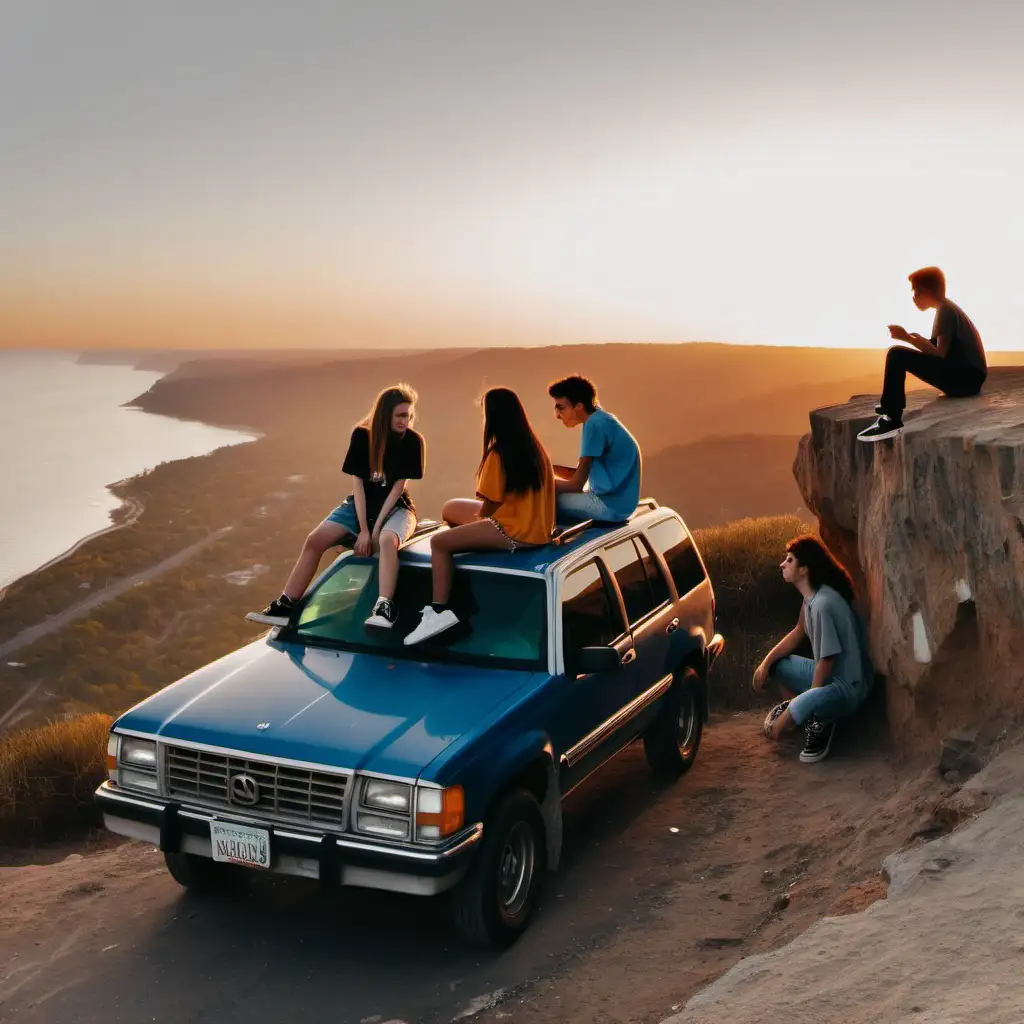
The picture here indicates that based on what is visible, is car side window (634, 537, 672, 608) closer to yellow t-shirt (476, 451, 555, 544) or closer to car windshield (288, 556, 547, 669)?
yellow t-shirt (476, 451, 555, 544)

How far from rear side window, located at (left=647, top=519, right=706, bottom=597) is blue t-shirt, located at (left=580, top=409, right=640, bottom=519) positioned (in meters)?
0.36

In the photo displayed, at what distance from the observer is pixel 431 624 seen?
5.93 m

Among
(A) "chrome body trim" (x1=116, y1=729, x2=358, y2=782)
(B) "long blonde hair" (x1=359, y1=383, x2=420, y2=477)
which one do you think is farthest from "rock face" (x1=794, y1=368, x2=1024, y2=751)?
(A) "chrome body trim" (x1=116, y1=729, x2=358, y2=782)

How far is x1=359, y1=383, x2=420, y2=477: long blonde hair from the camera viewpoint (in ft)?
23.0

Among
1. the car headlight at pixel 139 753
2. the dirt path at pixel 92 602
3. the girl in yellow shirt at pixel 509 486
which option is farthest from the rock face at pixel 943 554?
the dirt path at pixel 92 602

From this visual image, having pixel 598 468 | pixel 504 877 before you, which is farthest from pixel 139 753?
pixel 598 468

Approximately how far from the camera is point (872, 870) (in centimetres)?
539

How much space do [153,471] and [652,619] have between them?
478 ft

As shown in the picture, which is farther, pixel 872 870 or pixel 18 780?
pixel 18 780

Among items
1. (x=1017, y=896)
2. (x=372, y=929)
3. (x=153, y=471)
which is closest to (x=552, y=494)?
(x=372, y=929)

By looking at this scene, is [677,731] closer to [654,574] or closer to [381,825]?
[654,574]

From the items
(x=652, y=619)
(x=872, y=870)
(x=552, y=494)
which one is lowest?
(x=872, y=870)

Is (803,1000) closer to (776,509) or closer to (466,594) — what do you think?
(466,594)

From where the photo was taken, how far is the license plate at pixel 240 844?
16.4ft
